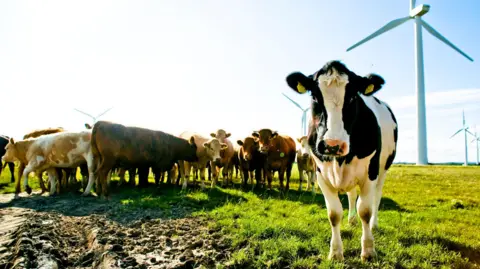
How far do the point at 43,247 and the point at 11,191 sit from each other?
36.3 ft

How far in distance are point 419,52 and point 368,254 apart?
134 feet

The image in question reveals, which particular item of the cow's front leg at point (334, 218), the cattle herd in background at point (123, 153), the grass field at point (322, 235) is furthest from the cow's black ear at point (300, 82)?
the cattle herd in background at point (123, 153)

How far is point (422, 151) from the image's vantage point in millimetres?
43250

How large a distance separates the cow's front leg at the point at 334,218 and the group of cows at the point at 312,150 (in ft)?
0.04

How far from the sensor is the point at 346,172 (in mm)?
4906

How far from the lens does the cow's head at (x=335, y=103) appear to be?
416 cm

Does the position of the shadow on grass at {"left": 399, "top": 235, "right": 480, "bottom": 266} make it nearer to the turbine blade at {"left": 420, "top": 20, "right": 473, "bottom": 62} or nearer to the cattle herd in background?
the cattle herd in background

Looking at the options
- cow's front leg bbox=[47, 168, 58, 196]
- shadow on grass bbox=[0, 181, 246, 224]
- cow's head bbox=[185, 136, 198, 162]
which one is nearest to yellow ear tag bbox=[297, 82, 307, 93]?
shadow on grass bbox=[0, 181, 246, 224]

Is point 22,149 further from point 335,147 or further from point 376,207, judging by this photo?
point 335,147

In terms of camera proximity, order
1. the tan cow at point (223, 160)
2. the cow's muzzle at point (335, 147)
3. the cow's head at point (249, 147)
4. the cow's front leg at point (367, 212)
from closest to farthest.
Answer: the cow's muzzle at point (335, 147), the cow's front leg at point (367, 212), the cow's head at point (249, 147), the tan cow at point (223, 160)

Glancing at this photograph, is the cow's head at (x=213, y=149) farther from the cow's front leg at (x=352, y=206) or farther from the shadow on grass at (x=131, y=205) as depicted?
the cow's front leg at (x=352, y=206)

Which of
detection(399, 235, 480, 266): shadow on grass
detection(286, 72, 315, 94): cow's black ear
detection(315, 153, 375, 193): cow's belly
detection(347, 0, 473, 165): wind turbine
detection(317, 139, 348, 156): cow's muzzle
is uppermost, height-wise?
detection(347, 0, 473, 165): wind turbine

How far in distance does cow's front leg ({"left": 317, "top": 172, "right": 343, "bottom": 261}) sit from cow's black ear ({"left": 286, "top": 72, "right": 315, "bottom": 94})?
1.27m

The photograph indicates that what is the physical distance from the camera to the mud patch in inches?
191
